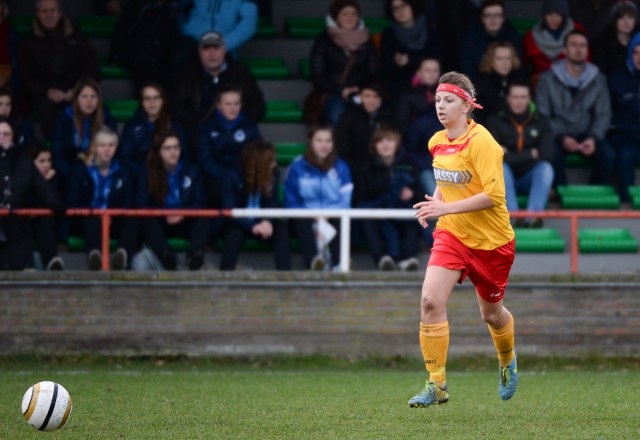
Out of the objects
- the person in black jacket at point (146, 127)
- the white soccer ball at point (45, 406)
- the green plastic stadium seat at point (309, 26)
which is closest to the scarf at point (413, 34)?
the green plastic stadium seat at point (309, 26)

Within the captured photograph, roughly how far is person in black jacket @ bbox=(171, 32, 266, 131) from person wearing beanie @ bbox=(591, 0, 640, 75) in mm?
4169

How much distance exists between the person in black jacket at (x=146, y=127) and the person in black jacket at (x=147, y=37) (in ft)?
4.28

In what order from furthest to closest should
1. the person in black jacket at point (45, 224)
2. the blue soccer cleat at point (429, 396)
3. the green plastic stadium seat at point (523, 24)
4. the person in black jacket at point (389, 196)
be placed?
the green plastic stadium seat at point (523, 24), the person in black jacket at point (389, 196), the person in black jacket at point (45, 224), the blue soccer cleat at point (429, 396)

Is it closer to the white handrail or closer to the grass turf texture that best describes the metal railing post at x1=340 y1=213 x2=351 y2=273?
the white handrail

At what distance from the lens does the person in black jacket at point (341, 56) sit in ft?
46.4

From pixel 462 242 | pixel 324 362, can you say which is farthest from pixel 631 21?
pixel 462 242

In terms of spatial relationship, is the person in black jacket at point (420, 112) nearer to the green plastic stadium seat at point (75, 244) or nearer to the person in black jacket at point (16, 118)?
the green plastic stadium seat at point (75, 244)

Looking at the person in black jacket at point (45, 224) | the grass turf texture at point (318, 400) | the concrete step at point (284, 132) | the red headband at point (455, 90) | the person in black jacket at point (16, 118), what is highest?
the red headband at point (455, 90)

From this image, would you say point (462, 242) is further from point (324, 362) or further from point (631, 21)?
point (631, 21)

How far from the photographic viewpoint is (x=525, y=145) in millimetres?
13273

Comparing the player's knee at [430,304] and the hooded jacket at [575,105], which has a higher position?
the hooded jacket at [575,105]

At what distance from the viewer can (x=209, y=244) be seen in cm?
1246

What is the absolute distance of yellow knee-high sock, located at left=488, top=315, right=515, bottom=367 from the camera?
8.44 meters

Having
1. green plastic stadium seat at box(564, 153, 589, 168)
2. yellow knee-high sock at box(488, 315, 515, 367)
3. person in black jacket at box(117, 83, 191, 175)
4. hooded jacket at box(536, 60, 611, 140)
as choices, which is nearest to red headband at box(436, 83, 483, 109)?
yellow knee-high sock at box(488, 315, 515, 367)
